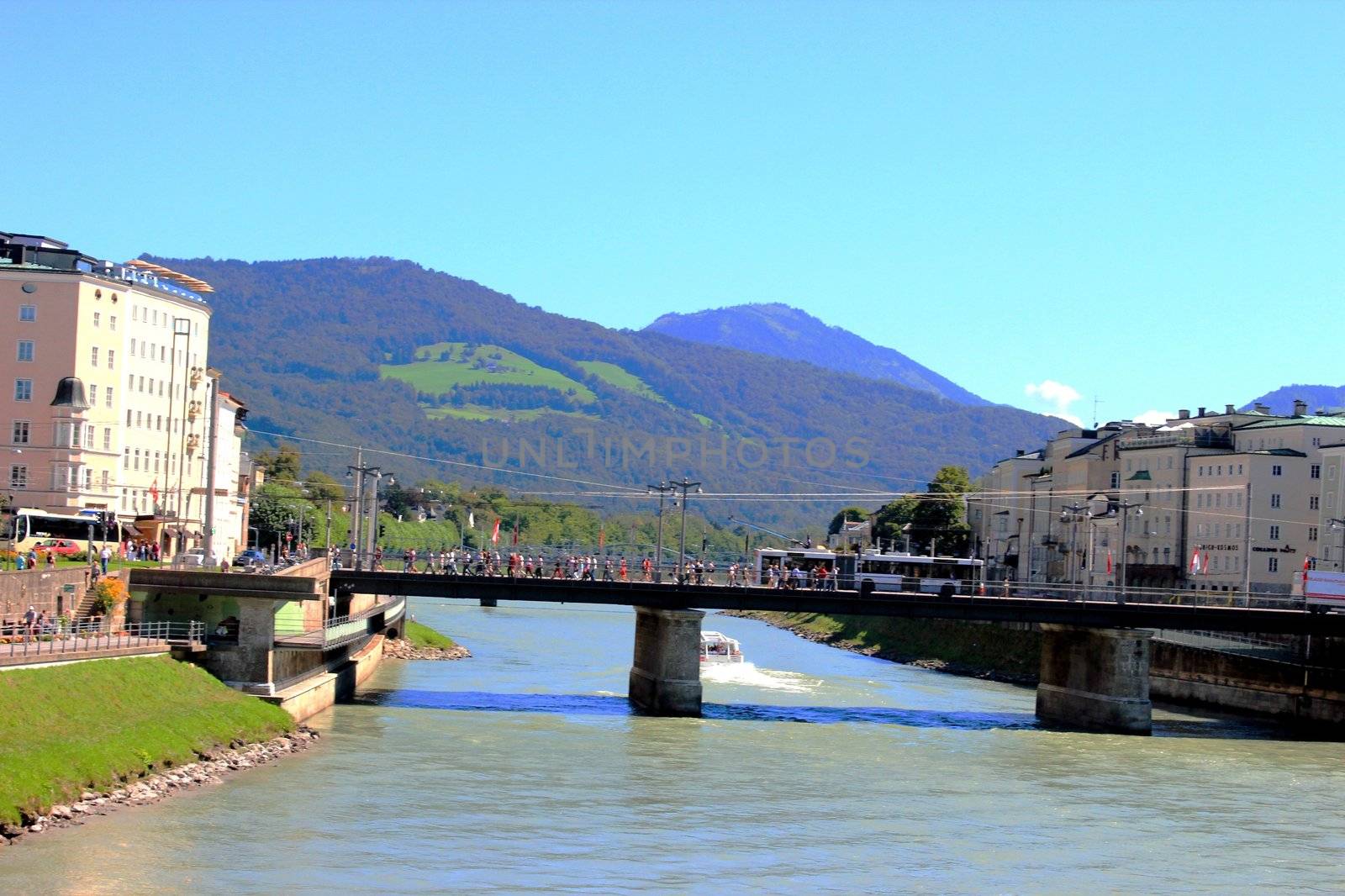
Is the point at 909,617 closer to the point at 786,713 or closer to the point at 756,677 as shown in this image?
the point at 786,713

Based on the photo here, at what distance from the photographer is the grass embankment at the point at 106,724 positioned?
43.8 m

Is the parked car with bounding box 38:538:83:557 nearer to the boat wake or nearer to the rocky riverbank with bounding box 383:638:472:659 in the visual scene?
the rocky riverbank with bounding box 383:638:472:659

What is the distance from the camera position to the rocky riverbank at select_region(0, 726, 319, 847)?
41.5 m

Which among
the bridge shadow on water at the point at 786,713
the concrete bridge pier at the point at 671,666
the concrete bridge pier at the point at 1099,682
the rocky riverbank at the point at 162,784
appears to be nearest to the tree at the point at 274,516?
the bridge shadow on water at the point at 786,713

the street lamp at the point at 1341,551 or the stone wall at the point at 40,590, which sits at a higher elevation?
the street lamp at the point at 1341,551

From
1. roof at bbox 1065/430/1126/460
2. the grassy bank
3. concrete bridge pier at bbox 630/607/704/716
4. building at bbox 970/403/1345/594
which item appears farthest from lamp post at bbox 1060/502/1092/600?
concrete bridge pier at bbox 630/607/704/716

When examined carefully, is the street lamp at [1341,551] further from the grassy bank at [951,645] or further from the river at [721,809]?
the river at [721,809]

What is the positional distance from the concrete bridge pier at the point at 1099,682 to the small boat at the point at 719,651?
29.3 meters

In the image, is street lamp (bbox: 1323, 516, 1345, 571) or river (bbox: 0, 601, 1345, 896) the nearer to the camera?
river (bbox: 0, 601, 1345, 896)

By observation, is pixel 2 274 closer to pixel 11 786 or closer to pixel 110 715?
pixel 110 715

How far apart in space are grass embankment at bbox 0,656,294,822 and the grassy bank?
64.9 m

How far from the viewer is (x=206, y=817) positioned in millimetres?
45688

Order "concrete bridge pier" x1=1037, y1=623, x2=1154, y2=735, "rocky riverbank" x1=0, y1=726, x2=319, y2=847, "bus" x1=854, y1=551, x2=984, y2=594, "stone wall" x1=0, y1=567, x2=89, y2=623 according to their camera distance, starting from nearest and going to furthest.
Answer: "rocky riverbank" x1=0, y1=726, x2=319, y2=847 → "stone wall" x1=0, y1=567, x2=89, y2=623 → "concrete bridge pier" x1=1037, y1=623, x2=1154, y2=735 → "bus" x1=854, y1=551, x2=984, y2=594

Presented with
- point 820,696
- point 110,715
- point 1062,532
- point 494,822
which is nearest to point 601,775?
point 494,822
